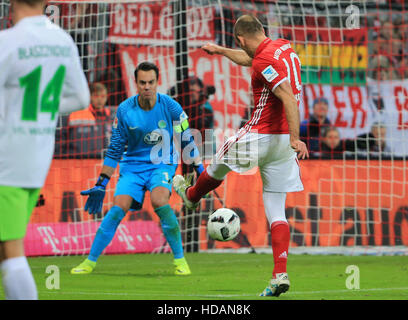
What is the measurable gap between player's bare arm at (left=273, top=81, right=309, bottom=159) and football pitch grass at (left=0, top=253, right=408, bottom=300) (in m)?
1.09

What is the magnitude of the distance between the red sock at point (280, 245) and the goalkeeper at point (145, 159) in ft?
7.06

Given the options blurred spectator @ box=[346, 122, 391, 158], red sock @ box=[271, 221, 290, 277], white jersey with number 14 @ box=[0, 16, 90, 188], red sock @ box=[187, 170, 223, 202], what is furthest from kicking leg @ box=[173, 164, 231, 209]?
blurred spectator @ box=[346, 122, 391, 158]

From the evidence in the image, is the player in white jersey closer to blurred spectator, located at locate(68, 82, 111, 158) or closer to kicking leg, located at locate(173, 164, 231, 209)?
kicking leg, located at locate(173, 164, 231, 209)

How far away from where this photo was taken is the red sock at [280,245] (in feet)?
20.6

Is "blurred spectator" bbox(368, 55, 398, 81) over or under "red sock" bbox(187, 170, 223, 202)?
over

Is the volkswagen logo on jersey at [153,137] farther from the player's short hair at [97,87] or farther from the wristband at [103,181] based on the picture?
the player's short hair at [97,87]

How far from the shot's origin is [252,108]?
1220cm

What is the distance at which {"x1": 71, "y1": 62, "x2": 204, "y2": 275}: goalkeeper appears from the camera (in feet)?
28.0

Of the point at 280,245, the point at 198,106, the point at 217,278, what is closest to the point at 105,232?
the point at 217,278

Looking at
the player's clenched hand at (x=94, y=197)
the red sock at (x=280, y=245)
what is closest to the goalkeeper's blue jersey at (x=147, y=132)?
the player's clenched hand at (x=94, y=197)

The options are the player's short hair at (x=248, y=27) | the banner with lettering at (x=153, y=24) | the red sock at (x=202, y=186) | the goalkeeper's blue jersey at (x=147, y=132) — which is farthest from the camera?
the banner with lettering at (x=153, y=24)

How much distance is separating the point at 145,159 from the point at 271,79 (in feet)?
8.96

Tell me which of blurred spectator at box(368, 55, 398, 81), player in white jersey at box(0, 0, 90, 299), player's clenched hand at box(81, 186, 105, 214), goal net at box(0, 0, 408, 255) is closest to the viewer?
player in white jersey at box(0, 0, 90, 299)
